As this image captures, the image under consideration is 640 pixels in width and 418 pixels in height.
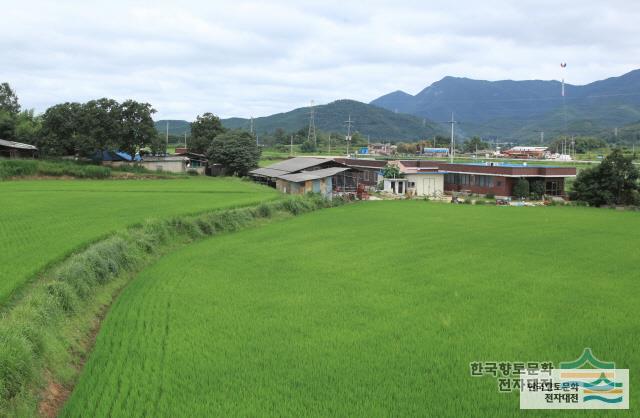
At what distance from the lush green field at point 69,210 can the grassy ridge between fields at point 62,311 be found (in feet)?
2.46

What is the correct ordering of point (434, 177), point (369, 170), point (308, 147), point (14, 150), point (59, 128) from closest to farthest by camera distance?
point (434, 177)
point (14, 150)
point (59, 128)
point (369, 170)
point (308, 147)

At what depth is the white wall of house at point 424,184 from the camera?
143ft

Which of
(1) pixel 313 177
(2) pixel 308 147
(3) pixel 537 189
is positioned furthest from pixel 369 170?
(2) pixel 308 147

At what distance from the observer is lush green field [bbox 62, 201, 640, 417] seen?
7.07 metres

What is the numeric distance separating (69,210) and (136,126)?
25429 millimetres

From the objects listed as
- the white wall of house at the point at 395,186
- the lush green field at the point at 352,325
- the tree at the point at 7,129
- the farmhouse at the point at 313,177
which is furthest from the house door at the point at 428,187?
the tree at the point at 7,129

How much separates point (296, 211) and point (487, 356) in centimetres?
2097

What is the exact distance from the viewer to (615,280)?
13531 mm

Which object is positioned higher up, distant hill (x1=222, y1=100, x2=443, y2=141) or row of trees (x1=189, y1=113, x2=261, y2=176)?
distant hill (x1=222, y1=100, x2=443, y2=141)

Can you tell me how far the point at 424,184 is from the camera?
43719 millimetres

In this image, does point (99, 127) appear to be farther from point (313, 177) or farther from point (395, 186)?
point (395, 186)

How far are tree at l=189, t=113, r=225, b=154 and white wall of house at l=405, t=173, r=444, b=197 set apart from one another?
27.7 m

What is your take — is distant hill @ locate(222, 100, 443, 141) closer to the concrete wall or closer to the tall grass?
the concrete wall

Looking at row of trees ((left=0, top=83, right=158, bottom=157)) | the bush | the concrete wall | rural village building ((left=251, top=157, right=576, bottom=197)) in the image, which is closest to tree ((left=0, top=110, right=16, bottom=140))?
row of trees ((left=0, top=83, right=158, bottom=157))
